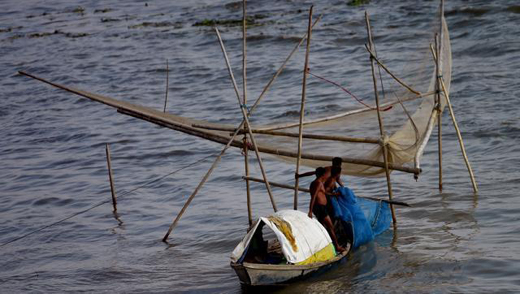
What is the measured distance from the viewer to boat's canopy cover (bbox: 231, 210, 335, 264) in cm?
→ 721

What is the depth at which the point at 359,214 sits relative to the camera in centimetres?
815

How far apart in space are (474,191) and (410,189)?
93 centimetres

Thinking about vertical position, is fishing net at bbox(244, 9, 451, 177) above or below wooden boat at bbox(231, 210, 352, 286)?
above

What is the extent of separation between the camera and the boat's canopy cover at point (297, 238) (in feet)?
23.6

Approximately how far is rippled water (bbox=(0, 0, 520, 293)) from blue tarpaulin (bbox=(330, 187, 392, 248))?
298 millimetres

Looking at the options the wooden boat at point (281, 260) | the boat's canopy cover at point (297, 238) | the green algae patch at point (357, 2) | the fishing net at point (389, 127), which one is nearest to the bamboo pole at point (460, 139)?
the fishing net at point (389, 127)

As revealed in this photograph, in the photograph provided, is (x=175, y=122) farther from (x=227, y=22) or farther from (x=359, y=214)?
(x=227, y=22)

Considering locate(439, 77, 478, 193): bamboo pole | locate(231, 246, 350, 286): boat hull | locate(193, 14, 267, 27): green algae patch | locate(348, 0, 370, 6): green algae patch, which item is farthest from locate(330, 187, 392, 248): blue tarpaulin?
locate(348, 0, 370, 6): green algae patch

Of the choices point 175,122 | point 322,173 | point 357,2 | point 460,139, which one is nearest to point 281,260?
point 322,173

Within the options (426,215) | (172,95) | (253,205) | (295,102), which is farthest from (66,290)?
(172,95)

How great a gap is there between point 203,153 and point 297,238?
681 cm

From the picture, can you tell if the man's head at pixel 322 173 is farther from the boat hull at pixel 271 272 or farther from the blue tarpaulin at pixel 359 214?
the boat hull at pixel 271 272

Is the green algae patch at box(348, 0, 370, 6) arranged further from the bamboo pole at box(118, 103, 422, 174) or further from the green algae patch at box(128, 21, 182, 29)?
the bamboo pole at box(118, 103, 422, 174)

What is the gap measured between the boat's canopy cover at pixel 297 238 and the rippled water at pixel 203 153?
454 mm
